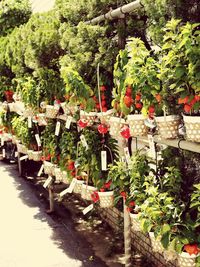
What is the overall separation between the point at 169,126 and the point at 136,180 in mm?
574

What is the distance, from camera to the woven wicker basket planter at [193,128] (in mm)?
2418

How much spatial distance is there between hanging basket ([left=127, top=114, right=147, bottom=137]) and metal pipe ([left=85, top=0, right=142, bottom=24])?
0.83 meters

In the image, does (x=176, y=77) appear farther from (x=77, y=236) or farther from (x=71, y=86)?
(x=77, y=236)

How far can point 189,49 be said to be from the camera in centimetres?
226

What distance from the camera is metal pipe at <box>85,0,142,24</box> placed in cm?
328

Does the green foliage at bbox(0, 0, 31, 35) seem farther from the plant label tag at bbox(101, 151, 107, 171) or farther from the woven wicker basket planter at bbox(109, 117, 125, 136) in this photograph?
the woven wicker basket planter at bbox(109, 117, 125, 136)

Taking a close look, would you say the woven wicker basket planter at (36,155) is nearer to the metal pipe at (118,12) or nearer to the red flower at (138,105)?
the metal pipe at (118,12)

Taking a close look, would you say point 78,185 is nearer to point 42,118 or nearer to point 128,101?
point 42,118

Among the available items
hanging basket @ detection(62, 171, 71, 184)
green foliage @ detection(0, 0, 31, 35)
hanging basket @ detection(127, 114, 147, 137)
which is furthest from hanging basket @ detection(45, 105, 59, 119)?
green foliage @ detection(0, 0, 31, 35)

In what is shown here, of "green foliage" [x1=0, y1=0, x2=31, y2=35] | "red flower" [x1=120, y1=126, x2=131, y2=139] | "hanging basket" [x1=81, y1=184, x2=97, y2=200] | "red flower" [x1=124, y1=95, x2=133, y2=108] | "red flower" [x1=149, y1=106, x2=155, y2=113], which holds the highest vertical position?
"green foliage" [x1=0, y1=0, x2=31, y2=35]

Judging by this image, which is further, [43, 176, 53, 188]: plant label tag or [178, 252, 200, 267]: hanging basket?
[43, 176, 53, 188]: plant label tag

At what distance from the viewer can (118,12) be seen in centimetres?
357

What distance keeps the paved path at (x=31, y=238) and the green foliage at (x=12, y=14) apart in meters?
3.68

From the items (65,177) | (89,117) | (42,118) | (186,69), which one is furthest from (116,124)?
(42,118)
